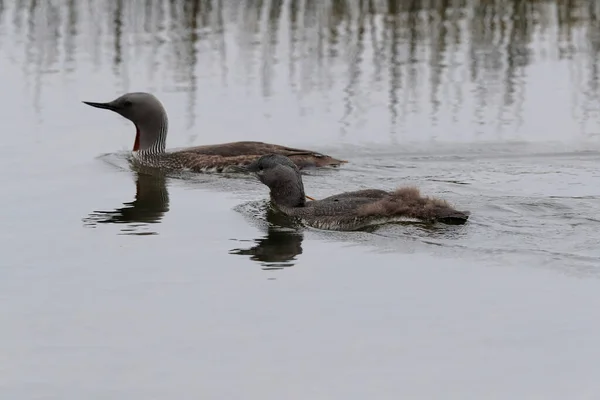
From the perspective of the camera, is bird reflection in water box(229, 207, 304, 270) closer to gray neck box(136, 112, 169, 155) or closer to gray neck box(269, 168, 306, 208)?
gray neck box(269, 168, 306, 208)

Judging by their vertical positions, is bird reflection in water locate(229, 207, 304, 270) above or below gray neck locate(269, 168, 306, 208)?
below

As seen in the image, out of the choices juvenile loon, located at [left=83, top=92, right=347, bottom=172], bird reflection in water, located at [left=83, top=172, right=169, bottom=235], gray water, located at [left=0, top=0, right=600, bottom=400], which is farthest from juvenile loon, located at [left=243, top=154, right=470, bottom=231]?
Result: juvenile loon, located at [left=83, top=92, right=347, bottom=172]

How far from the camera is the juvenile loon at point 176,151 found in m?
13.1

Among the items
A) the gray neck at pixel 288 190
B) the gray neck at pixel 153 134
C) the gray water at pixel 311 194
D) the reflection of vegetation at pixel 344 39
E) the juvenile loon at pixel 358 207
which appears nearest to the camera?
the gray water at pixel 311 194

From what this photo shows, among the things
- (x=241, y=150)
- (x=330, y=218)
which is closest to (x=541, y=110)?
(x=241, y=150)

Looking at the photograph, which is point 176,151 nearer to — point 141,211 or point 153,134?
point 153,134

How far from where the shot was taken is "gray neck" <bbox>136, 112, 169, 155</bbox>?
553 inches

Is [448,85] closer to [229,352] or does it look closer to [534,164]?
[534,164]

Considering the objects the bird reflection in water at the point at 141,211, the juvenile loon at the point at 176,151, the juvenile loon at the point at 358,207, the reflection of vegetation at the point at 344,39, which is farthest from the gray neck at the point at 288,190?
the reflection of vegetation at the point at 344,39

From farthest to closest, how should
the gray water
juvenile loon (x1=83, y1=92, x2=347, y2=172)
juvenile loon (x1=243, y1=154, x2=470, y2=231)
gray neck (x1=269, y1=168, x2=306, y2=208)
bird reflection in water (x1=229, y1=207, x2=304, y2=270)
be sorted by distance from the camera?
juvenile loon (x1=83, y1=92, x2=347, y2=172), gray neck (x1=269, y1=168, x2=306, y2=208), juvenile loon (x1=243, y1=154, x2=470, y2=231), bird reflection in water (x1=229, y1=207, x2=304, y2=270), the gray water

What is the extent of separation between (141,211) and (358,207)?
6.66 ft

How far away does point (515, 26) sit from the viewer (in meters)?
19.8

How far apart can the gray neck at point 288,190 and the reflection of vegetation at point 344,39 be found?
3664mm

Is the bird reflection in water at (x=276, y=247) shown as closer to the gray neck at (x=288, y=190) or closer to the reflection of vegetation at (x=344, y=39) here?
the gray neck at (x=288, y=190)
